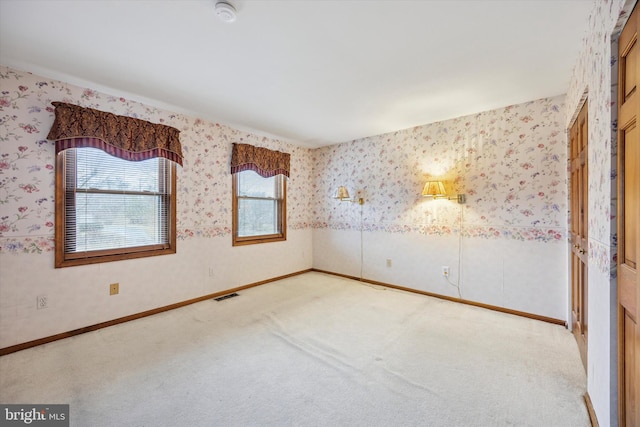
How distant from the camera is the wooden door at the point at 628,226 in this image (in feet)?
3.51

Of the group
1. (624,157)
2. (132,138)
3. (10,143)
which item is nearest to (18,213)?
(10,143)

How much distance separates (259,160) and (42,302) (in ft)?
9.48

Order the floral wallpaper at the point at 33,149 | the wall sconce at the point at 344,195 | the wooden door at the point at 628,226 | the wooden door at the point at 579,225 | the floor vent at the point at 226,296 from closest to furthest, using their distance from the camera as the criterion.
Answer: the wooden door at the point at 628,226, the wooden door at the point at 579,225, the floral wallpaper at the point at 33,149, the floor vent at the point at 226,296, the wall sconce at the point at 344,195

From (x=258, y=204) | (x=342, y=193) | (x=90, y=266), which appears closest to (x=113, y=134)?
(x=90, y=266)

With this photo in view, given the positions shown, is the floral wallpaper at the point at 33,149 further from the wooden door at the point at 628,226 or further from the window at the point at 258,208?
the wooden door at the point at 628,226

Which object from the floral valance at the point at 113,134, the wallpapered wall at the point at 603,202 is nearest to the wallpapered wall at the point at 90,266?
the floral valance at the point at 113,134

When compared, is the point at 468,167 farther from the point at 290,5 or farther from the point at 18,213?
the point at 18,213

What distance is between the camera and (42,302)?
250 centimetres

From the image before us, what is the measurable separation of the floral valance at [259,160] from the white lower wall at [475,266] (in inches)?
63.8

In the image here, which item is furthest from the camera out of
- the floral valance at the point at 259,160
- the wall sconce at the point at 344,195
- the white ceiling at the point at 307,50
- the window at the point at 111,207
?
the wall sconce at the point at 344,195

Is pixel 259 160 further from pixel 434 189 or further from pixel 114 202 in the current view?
pixel 434 189

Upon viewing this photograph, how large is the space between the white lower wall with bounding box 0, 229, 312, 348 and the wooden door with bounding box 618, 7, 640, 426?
3.79 metres
